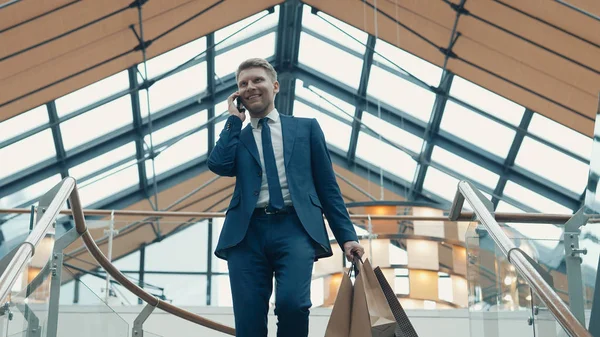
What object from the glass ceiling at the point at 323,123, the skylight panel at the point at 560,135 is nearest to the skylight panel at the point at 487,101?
the glass ceiling at the point at 323,123

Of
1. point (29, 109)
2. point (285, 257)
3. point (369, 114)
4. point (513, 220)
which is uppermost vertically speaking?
point (369, 114)

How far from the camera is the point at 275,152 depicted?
9.86 ft

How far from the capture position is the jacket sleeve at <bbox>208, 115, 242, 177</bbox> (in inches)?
117

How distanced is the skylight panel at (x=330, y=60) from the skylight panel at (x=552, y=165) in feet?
8.87

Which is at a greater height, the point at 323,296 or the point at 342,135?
the point at 342,135

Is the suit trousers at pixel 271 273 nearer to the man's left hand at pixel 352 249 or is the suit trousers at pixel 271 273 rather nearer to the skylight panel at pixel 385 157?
the man's left hand at pixel 352 249

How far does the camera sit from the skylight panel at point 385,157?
1461 centimetres

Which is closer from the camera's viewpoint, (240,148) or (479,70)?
(240,148)

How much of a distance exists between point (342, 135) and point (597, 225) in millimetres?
12460

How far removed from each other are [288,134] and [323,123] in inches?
462

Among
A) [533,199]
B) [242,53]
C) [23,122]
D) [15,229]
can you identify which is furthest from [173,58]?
[15,229]

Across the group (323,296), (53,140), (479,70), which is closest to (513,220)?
(323,296)

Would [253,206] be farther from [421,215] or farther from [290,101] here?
[290,101]

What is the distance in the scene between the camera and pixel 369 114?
13977 mm
